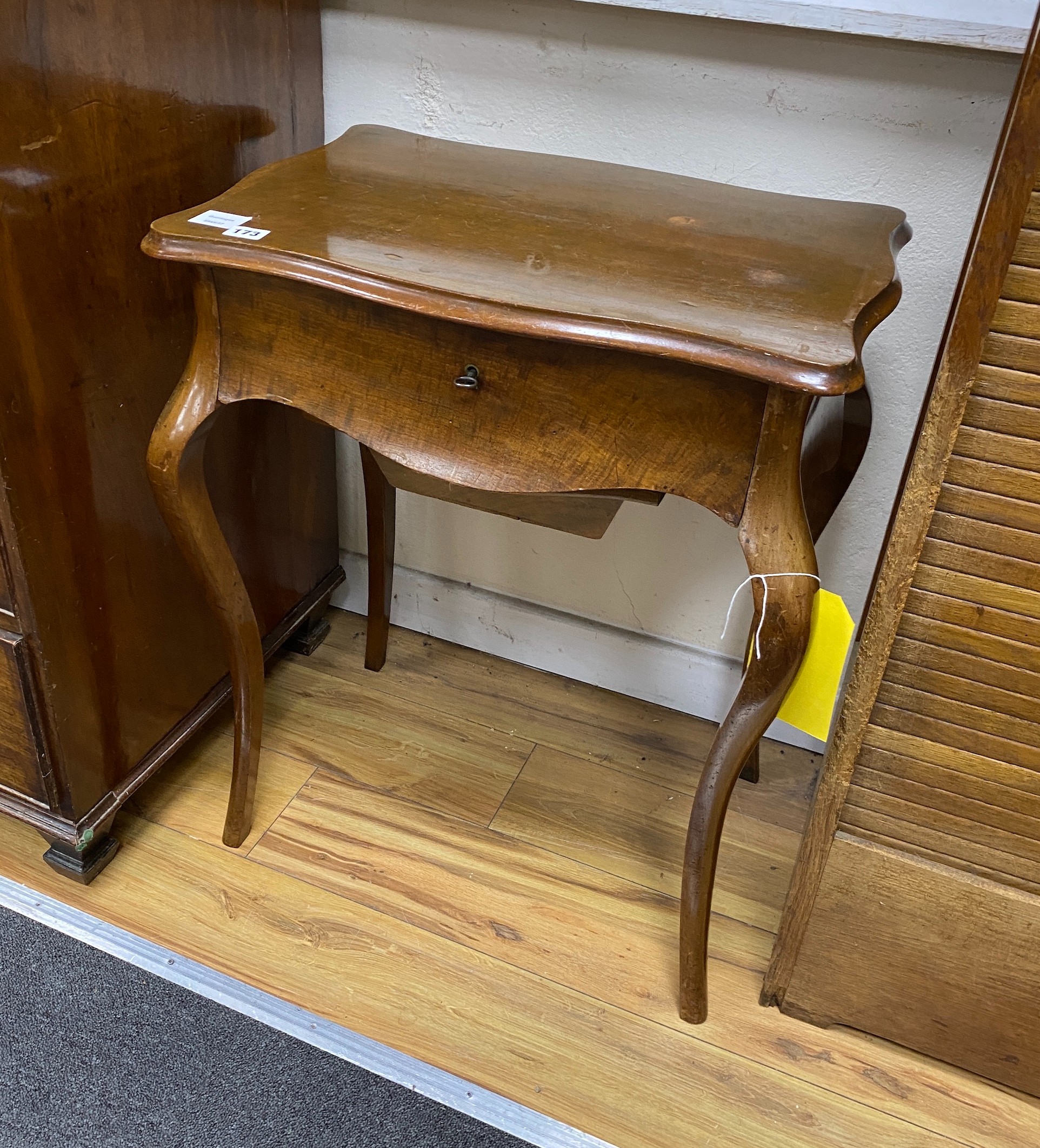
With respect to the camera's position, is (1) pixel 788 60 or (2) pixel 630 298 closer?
(2) pixel 630 298

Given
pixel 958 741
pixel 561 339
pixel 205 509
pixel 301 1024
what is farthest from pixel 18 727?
pixel 958 741

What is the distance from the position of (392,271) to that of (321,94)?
22.3 inches

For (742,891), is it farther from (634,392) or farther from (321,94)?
(321,94)

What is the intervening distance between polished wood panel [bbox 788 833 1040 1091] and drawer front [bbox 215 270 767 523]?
38 centimetres

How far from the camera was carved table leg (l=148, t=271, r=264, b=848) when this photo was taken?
2.87 feet

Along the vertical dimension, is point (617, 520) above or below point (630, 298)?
below

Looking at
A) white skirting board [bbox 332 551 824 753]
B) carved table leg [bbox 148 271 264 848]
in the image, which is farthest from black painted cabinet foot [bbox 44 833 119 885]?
white skirting board [bbox 332 551 824 753]

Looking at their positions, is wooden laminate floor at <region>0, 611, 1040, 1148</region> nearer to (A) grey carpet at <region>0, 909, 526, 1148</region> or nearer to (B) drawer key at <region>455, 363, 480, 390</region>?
(A) grey carpet at <region>0, 909, 526, 1148</region>

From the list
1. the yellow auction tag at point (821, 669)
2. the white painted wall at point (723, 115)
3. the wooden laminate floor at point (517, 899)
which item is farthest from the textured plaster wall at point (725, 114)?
the yellow auction tag at point (821, 669)

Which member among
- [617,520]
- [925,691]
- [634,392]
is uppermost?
[634,392]

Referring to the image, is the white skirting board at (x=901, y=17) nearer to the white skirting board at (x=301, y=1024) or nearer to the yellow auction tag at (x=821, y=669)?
the yellow auction tag at (x=821, y=669)

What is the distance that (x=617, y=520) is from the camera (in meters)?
1.30

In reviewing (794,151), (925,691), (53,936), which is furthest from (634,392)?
(53,936)

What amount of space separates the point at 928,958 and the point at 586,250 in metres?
0.70
